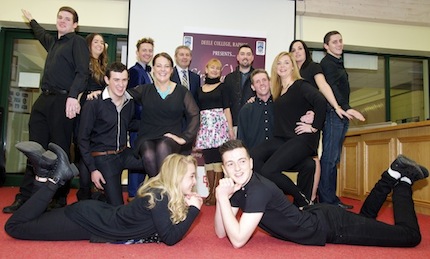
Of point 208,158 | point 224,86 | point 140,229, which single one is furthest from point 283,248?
point 224,86

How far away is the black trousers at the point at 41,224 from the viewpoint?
209cm

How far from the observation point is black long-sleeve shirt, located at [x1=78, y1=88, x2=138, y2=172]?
280 centimetres

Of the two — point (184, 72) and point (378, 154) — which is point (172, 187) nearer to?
point (184, 72)

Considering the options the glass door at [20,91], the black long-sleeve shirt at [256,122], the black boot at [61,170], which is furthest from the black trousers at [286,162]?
the glass door at [20,91]

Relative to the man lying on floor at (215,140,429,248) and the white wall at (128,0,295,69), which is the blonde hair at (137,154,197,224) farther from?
the white wall at (128,0,295,69)

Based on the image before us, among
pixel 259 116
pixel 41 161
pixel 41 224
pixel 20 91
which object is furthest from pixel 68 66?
pixel 20 91

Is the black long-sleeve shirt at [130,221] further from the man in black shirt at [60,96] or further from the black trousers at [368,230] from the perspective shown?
the man in black shirt at [60,96]

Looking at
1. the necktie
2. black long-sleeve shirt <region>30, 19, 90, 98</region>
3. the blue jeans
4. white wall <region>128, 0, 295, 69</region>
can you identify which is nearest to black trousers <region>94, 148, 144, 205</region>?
black long-sleeve shirt <region>30, 19, 90, 98</region>

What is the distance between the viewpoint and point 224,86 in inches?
154

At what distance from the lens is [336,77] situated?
349 centimetres

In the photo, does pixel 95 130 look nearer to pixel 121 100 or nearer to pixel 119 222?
pixel 121 100

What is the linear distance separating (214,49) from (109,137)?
9.08ft

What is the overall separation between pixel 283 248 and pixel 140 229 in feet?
2.69

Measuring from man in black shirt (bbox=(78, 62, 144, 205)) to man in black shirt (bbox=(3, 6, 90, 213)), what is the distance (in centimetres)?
19
